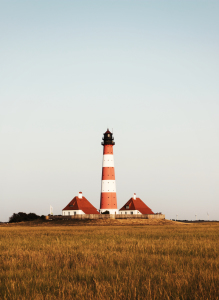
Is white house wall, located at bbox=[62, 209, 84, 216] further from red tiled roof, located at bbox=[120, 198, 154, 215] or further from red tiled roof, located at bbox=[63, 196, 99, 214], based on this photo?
red tiled roof, located at bbox=[120, 198, 154, 215]

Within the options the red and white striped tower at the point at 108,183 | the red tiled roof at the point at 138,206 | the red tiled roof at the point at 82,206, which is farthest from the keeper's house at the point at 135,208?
the red and white striped tower at the point at 108,183

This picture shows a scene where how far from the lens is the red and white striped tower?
72875 mm

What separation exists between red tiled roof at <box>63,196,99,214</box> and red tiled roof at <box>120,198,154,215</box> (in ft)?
27.0

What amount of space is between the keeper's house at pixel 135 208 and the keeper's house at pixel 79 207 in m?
7.65

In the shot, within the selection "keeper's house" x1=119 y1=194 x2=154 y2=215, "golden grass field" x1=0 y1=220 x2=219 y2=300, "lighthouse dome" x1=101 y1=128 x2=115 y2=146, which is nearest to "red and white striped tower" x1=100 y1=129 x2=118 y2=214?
"lighthouse dome" x1=101 y1=128 x2=115 y2=146

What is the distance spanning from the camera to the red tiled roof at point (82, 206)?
270 ft

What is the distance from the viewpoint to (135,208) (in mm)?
86625

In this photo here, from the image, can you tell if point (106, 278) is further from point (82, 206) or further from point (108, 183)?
point (82, 206)

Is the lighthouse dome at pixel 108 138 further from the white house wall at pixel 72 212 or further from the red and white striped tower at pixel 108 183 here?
the white house wall at pixel 72 212

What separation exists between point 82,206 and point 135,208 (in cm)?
1175

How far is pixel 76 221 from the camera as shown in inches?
2790

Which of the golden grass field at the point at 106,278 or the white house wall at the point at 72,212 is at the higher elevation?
the white house wall at the point at 72,212

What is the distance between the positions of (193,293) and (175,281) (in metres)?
0.83

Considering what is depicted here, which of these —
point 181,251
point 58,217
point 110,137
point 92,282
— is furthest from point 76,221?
point 92,282
